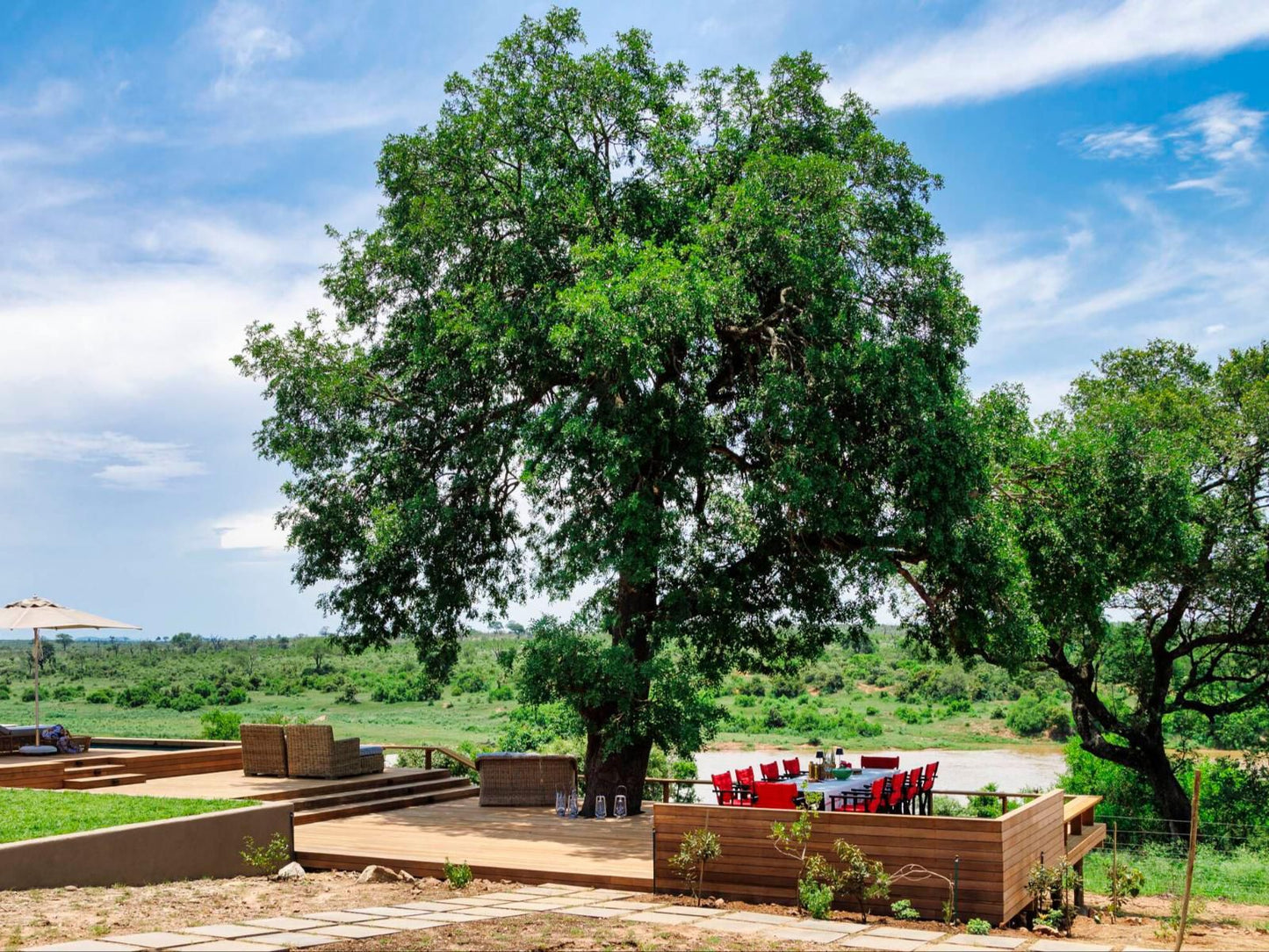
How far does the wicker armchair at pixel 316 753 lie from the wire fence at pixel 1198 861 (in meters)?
10.5

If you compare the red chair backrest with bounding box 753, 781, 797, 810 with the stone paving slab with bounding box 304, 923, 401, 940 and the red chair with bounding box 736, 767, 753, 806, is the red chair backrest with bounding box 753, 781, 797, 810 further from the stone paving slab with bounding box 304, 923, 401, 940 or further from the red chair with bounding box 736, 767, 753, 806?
the stone paving slab with bounding box 304, 923, 401, 940

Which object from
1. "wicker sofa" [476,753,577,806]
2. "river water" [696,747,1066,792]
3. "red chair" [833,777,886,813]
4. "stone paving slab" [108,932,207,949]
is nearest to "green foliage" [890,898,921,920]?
"red chair" [833,777,886,813]

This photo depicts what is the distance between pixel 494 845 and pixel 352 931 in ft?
14.7

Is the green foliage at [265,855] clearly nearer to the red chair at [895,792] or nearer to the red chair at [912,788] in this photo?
the red chair at [895,792]

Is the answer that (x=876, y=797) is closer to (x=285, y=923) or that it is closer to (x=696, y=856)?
(x=696, y=856)

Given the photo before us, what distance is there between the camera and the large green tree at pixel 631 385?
512 inches

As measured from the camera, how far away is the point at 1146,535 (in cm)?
1461

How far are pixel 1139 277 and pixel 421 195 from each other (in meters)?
18.6

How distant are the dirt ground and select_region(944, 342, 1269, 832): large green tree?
5.40 metres

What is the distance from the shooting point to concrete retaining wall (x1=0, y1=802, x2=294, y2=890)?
8.42m

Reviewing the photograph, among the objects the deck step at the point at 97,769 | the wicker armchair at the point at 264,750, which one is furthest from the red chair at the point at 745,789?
the deck step at the point at 97,769

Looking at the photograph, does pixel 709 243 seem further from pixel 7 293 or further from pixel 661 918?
pixel 7 293

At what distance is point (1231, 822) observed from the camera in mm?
24047

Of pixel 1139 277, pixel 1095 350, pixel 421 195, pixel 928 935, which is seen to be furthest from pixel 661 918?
pixel 1139 277
